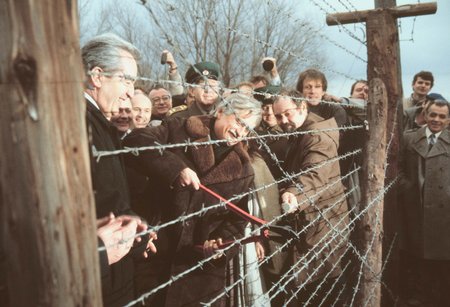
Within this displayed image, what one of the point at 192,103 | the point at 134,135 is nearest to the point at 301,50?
the point at 192,103

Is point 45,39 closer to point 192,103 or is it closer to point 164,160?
point 164,160

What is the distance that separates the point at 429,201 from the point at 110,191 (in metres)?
3.30

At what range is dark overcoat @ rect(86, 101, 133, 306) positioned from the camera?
1.57 metres

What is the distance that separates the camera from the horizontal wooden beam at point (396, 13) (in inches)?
121

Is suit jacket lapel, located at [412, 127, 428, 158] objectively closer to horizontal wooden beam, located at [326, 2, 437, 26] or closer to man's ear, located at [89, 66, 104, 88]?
horizontal wooden beam, located at [326, 2, 437, 26]

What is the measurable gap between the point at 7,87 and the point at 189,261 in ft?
5.33

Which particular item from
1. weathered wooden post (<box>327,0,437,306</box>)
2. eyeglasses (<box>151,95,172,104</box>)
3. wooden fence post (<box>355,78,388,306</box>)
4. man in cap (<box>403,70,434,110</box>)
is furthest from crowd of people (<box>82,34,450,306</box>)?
man in cap (<box>403,70,434,110</box>)

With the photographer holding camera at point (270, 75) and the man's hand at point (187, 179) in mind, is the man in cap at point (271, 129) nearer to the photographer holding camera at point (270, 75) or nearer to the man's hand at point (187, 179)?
the photographer holding camera at point (270, 75)

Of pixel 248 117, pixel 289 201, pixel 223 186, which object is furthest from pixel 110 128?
pixel 289 201

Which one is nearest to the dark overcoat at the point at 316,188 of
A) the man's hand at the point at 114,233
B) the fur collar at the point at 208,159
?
the fur collar at the point at 208,159

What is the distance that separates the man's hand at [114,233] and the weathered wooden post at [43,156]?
405 millimetres

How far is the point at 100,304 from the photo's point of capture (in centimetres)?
91

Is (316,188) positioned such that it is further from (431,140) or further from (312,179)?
(431,140)

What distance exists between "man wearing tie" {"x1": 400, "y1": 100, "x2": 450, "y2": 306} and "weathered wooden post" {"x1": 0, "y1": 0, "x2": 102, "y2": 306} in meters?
3.81
